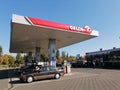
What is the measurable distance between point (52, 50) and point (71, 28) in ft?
16.9

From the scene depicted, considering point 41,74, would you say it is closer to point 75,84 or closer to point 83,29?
point 75,84

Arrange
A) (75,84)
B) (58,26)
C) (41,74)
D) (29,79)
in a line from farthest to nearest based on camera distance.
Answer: (58,26) < (41,74) < (29,79) < (75,84)

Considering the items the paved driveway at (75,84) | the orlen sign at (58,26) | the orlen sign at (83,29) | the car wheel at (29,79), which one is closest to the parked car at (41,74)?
the car wheel at (29,79)

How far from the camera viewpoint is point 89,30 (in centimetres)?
2552

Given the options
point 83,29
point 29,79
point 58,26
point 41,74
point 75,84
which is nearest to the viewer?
point 75,84

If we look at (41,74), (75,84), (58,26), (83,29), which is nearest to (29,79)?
(41,74)

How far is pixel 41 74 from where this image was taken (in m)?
20.6

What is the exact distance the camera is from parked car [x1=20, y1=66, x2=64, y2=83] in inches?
788

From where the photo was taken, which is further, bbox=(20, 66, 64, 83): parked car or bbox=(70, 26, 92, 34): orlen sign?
bbox=(70, 26, 92, 34): orlen sign

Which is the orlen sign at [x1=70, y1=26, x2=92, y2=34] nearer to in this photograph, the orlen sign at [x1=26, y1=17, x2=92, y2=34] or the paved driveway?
the orlen sign at [x1=26, y1=17, x2=92, y2=34]

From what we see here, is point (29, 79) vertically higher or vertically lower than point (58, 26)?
lower

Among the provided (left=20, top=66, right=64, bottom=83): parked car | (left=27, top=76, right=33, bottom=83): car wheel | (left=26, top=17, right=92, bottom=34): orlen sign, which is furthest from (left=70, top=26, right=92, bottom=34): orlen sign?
(left=27, top=76, right=33, bottom=83): car wheel

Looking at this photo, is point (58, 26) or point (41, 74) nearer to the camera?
point (41, 74)

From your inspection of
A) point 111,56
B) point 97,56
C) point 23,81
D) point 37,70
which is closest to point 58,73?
point 37,70
